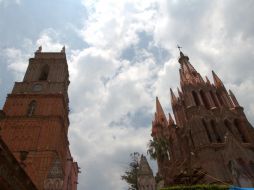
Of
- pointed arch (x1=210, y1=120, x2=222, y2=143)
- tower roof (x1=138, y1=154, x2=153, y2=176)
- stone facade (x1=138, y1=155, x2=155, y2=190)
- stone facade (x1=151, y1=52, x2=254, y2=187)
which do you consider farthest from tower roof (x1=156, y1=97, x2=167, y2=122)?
stone facade (x1=138, y1=155, x2=155, y2=190)

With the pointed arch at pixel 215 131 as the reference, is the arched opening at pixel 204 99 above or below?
above

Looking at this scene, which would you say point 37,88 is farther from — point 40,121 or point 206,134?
point 206,134

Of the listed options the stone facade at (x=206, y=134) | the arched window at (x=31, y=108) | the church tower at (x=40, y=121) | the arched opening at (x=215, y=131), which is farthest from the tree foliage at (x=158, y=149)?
the arched window at (x=31, y=108)

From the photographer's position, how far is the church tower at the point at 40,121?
27047 mm

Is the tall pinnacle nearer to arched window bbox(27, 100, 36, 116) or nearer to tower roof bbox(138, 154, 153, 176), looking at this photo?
arched window bbox(27, 100, 36, 116)

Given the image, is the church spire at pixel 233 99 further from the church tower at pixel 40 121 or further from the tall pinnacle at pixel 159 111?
the church tower at pixel 40 121

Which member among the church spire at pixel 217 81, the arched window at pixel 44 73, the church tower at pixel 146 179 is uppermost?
the arched window at pixel 44 73

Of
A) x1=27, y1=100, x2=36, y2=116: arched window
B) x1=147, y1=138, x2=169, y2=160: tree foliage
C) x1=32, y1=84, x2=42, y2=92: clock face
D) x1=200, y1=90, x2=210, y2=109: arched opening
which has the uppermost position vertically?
x1=32, y1=84, x2=42, y2=92: clock face

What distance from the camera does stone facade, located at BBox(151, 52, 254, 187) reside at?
28.1 m

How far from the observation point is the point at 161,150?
108 feet

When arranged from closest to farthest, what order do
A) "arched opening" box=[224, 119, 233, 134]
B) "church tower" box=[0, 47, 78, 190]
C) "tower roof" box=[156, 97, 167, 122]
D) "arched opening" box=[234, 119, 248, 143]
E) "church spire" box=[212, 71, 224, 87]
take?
1. "church tower" box=[0, 47, 78, 190]
2. "arched opening" box=[234, 119, 248, 143]
3. "arched opening" box=[224, 119, 233, 134]
4. "church spire" box=[212, 71, 224, 87]
5. "tower roof" box=[156, 97, 167, 122]

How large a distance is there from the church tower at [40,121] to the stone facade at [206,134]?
12.1 m

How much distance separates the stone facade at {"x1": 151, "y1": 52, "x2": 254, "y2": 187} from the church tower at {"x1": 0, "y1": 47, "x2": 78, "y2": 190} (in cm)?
1206

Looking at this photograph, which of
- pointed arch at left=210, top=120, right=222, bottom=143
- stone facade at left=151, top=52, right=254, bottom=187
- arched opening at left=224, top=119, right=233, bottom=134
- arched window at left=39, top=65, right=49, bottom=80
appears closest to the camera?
stone facade at left=151, top=52, right=254, bottom=187
